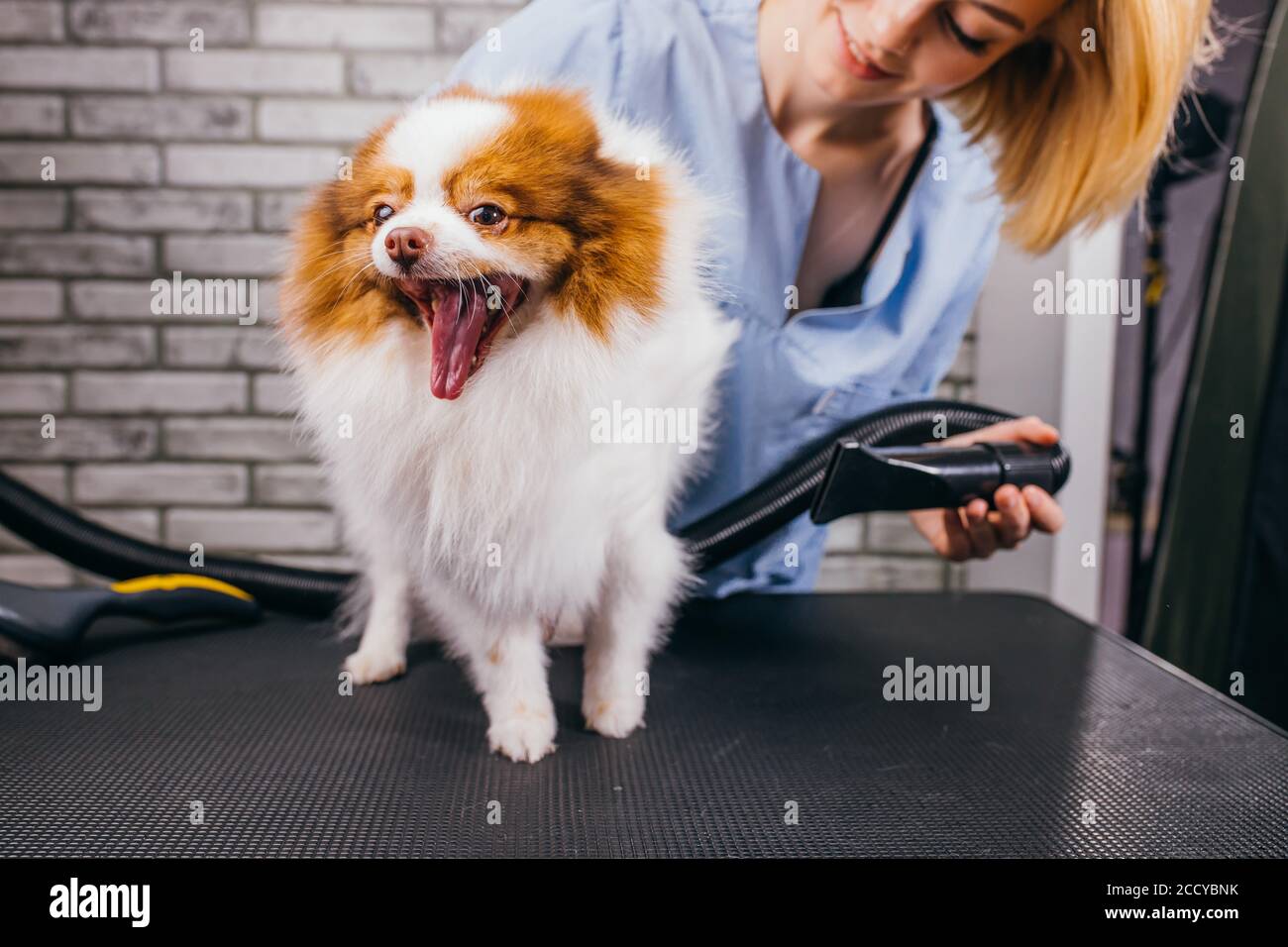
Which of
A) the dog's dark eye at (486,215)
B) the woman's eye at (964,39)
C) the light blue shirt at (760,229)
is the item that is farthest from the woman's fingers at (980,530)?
the dog's dark eye at (486,215)

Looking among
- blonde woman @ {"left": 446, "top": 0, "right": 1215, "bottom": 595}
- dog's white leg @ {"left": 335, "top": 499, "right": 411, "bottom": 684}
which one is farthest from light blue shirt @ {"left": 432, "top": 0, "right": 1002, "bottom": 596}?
dog's white leg @ {"left": 335, "top": 499, "right": 411, "bottom": 684}

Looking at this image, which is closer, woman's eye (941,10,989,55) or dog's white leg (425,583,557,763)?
dog's white leg (425,583,557,763)

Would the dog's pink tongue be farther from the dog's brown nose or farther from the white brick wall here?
the white brick wall

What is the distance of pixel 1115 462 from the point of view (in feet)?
5.03

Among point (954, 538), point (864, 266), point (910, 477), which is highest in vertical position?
point (864, 266)

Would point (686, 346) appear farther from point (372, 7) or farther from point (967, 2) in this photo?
point (372, 7)

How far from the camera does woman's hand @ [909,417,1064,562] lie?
112cm

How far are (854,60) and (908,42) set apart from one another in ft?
0.21

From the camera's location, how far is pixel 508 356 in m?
0.83

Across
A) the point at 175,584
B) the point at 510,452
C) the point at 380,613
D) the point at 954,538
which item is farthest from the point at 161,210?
the point at 954,538

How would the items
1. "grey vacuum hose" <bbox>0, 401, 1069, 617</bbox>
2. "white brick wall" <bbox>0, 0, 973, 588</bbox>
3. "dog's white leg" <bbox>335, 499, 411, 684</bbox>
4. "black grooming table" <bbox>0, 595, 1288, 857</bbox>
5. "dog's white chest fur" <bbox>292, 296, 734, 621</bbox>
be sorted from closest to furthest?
1. "black grooming table" <bbox>0, 595, 1288, 857</bbox>
2. "dog's white chest fur" <bbox>292, 296, 734, 621</bbox>
3. "dog's white leg" <bbox>335, 499, 411, 684</bbox>
4. "grey vacuum hose" <bbox>0, 401, 1069, 617</bbox>
5. "white brick wall" <bbox>0, 0, 973, 588</bbox>

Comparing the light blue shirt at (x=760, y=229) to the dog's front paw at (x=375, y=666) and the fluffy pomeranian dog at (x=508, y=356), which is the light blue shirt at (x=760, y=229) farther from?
the dog's front paw at (x=375, y=666)

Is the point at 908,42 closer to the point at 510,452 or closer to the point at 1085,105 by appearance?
the point at 1085,105
